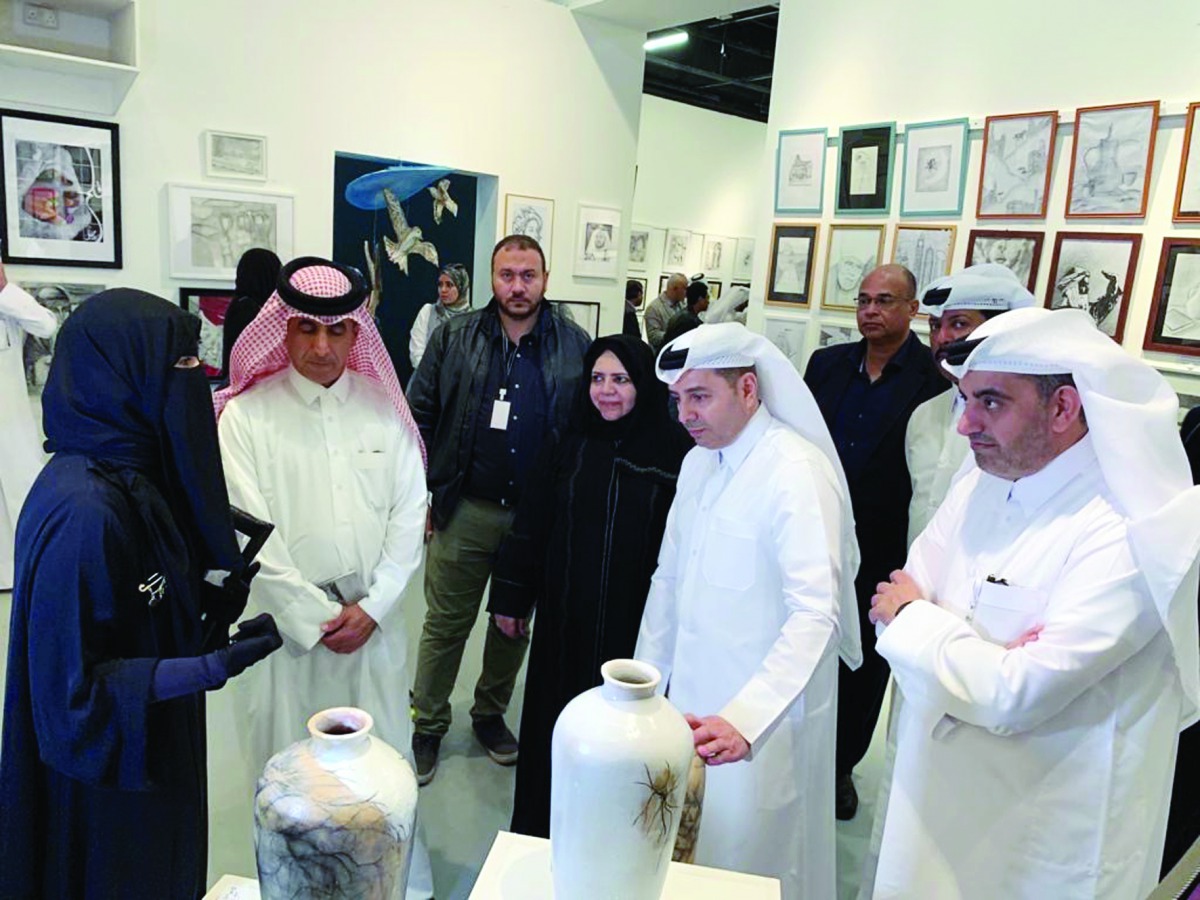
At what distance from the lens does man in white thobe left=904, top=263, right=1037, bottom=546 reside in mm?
2734

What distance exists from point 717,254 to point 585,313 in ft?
18.7

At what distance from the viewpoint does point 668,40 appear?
8602 mm

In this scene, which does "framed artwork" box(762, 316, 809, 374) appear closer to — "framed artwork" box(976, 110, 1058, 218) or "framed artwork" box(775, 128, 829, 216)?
"framed artwork" box(775, 128, 829, 216)

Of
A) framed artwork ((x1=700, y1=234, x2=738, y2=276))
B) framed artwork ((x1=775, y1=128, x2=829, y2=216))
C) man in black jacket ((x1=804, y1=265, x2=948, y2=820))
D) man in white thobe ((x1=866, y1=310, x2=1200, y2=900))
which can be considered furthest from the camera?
framed artwork ((x1=700, y1=234, x2=738, y2=276))

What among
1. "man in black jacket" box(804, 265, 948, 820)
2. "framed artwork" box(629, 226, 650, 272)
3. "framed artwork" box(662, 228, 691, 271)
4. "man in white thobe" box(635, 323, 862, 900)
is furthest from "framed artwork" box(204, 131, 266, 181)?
"framed artwork" box(662, 228, 691, 271)

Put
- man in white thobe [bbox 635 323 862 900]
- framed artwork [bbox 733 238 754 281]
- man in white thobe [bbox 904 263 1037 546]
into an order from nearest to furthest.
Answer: man in white thobe [bbox 635 323 862 900], man in white thobe [bbox 904 263 1037 546], framed artwork [bbox 733 238 754 281]

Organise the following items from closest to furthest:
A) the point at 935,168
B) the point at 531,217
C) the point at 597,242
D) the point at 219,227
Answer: the point at 935,168 < the point at 219,227 < the point at 531,217 < the point at 597,242

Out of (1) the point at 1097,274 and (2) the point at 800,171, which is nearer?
(1) the point at 1097,274

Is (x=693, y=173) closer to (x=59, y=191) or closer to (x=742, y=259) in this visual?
(x=742, y=259)

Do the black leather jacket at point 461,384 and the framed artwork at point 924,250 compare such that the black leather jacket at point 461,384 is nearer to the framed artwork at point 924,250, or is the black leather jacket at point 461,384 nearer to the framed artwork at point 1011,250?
the framed artwork at point 924,250

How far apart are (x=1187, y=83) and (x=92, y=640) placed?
11.9 ft

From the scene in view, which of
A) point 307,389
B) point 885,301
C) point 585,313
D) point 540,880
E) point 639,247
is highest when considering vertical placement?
point 639,247

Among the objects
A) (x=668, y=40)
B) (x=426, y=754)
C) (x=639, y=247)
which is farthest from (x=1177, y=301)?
(x=639, y=247)

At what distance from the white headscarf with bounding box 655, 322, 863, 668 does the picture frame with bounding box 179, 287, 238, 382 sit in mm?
3283
